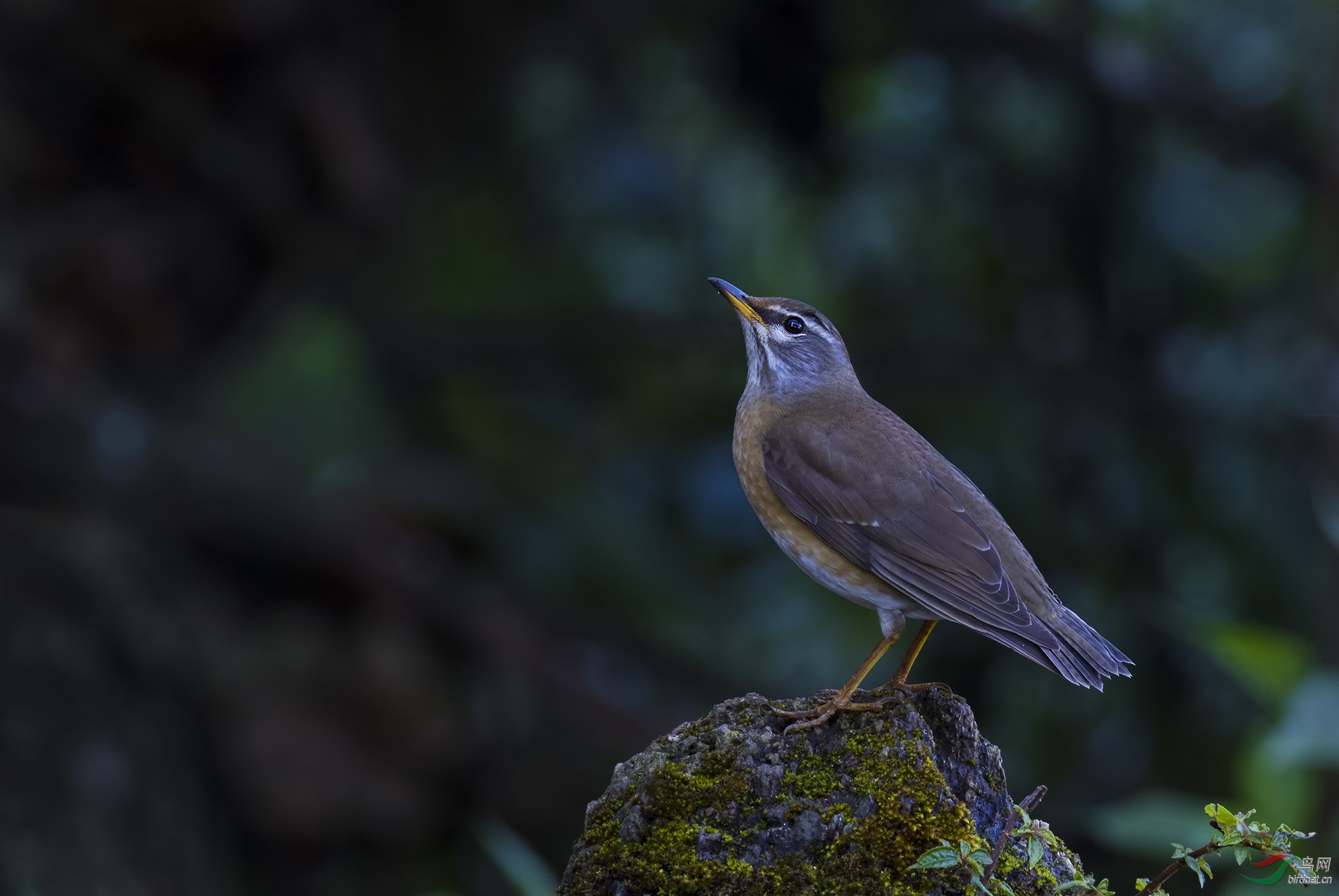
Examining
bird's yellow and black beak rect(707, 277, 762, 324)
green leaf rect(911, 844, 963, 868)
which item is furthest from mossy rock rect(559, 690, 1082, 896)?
bird's yellow and black beak rect(707, 277, 762, 324)

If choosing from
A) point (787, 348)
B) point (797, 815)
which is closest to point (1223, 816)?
point (797, 815)

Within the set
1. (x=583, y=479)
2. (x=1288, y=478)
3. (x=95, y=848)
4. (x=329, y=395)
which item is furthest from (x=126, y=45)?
(x=1288, y=478)

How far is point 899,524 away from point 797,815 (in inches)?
59.4

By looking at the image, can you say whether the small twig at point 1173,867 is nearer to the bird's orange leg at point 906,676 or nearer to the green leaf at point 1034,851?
the green leaf at point 1034,851

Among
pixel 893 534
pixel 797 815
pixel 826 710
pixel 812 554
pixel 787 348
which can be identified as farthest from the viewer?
pixel 787 348

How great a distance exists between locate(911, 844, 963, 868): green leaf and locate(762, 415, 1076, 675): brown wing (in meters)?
1.18

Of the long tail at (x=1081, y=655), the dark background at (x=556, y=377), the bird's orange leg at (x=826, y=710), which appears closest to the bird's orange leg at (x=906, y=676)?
the bird's orange leg at (x=826, y=710)

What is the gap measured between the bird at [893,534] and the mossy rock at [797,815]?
7.8 inches

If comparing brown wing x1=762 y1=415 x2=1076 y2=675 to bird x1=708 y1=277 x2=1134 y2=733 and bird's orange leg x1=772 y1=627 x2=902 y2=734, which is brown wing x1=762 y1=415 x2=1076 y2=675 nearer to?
bird x1=708 y1=277 x2=1134 y2=733

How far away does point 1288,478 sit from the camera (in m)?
7.94

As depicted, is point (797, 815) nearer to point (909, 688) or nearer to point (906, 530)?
point (909, 688)

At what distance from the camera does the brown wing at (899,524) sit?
13.3 feet

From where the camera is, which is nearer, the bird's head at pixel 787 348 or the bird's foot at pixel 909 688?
the bird's foot at pixel 909 688

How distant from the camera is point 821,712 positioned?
3.40 m
